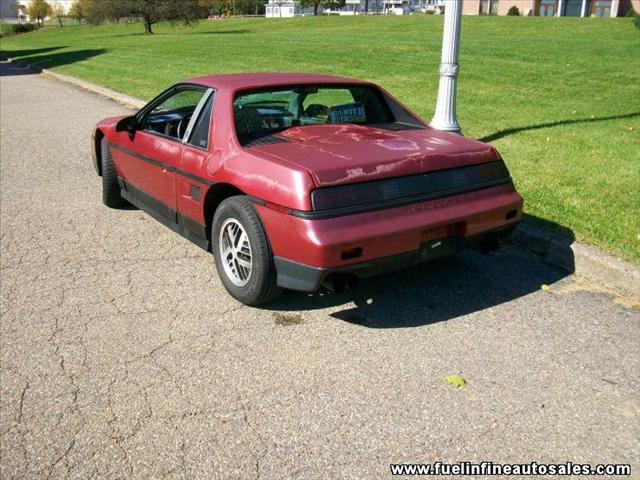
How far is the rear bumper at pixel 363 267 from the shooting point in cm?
355

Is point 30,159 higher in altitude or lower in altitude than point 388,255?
lower

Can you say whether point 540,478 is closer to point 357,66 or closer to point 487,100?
point 487,100

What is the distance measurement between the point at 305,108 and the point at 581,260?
2.32m

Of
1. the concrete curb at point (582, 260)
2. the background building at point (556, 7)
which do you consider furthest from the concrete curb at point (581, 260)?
the background building at point (556, 7)

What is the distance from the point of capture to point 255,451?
277cm

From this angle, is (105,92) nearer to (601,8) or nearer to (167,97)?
(167,97)

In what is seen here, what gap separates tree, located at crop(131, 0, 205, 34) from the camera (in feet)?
187

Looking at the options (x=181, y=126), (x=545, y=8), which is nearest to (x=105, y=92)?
(x=181, y=126)

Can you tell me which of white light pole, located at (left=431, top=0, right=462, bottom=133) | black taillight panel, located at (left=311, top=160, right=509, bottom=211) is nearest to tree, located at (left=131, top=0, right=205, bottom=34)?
white light pole, located at (left=431, top=0, right=462, bottom=133)

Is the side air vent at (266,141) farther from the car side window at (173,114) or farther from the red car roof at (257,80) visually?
the car side window at (173,114)

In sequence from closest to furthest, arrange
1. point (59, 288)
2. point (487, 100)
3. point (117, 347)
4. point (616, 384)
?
point (616, 384)
point (117, 347)
point (59, 288)
point (487, 100)

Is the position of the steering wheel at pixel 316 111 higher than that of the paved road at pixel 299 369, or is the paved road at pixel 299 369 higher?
the steering wheel at pixel 316 111

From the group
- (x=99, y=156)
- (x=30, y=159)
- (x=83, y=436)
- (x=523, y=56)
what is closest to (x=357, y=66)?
(x=523, y=56)

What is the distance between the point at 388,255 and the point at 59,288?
235 centimetres
